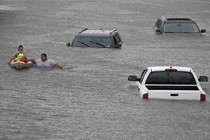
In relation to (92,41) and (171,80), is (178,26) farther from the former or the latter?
(171,80)

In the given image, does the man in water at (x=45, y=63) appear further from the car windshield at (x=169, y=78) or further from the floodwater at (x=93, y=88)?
the car windshield at (x=169, y=78)

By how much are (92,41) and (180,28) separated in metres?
10.3

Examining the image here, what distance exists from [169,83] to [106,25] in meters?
37.1

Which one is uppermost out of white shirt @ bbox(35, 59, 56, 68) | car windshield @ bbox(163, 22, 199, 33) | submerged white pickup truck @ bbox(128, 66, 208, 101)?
submerged white pickup truck @ bbox(128, 66, 208, 101)

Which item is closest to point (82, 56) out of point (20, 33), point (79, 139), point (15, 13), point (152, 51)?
point (152, 51)

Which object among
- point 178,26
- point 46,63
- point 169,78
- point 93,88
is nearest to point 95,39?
point 46,63

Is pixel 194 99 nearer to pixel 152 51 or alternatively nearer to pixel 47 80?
pixel 47 80

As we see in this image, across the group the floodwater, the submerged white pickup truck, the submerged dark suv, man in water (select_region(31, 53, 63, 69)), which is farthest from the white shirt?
the submerged white pickup truck

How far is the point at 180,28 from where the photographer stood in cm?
5066

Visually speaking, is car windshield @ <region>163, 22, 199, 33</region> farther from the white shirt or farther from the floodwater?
the white shirt

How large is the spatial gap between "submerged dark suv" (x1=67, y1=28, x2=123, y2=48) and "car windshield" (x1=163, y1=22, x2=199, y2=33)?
823 centimetres

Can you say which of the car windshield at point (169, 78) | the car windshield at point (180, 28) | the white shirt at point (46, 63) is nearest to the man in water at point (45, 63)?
the white shirt at point (46, 63)

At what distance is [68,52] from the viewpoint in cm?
4481

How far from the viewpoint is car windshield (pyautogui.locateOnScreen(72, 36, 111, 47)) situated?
42.1m
